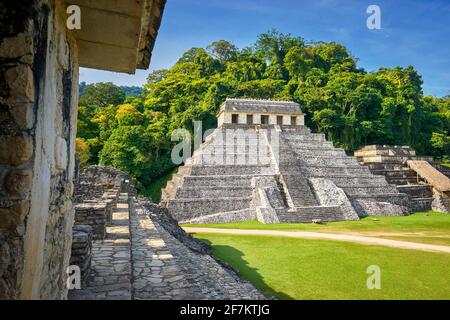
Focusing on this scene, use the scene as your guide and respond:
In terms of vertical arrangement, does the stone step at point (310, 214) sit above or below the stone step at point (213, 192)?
below

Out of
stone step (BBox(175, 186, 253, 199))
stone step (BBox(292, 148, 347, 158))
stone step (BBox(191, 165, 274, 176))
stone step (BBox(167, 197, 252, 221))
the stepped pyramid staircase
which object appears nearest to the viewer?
stone step (BBox(167, 197, 252, 221))

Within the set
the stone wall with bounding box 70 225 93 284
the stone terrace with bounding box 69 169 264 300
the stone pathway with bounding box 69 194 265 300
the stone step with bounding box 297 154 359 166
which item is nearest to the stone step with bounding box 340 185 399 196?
the stone step with bounding box 297 154 359 166

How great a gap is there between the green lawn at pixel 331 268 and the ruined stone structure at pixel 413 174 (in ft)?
55.8

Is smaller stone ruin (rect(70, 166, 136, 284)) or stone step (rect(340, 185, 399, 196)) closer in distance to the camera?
smaller stone ruin (rect(70, 166, 136, 284))

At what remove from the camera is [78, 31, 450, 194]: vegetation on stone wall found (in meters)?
33.3

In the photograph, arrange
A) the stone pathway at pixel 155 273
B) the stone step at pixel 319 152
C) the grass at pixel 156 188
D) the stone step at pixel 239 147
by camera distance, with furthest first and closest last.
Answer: the grass at pixel 156 188 → the stone step at pixel 319 152 → the stone step at pixel 239 147 → the stone pathway at pixel 155 273

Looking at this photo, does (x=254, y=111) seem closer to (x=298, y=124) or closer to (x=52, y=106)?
(x=298, y=124)

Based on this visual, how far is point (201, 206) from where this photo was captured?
1998 centimetres

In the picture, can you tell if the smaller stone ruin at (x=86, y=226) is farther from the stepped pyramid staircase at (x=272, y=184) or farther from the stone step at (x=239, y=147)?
the stone step at (x=239, y=147)

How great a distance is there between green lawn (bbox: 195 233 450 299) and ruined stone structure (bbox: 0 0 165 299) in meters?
5.54

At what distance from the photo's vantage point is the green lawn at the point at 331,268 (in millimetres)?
7277

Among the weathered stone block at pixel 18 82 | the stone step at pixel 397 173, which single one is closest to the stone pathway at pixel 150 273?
the weathered stone block at pixel 18 82

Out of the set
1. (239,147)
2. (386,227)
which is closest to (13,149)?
(386,227)

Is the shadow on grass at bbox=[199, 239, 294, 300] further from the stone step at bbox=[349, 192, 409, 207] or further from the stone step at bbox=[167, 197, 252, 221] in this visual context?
the stone step at bbox=[349, 192, 409, 207]
